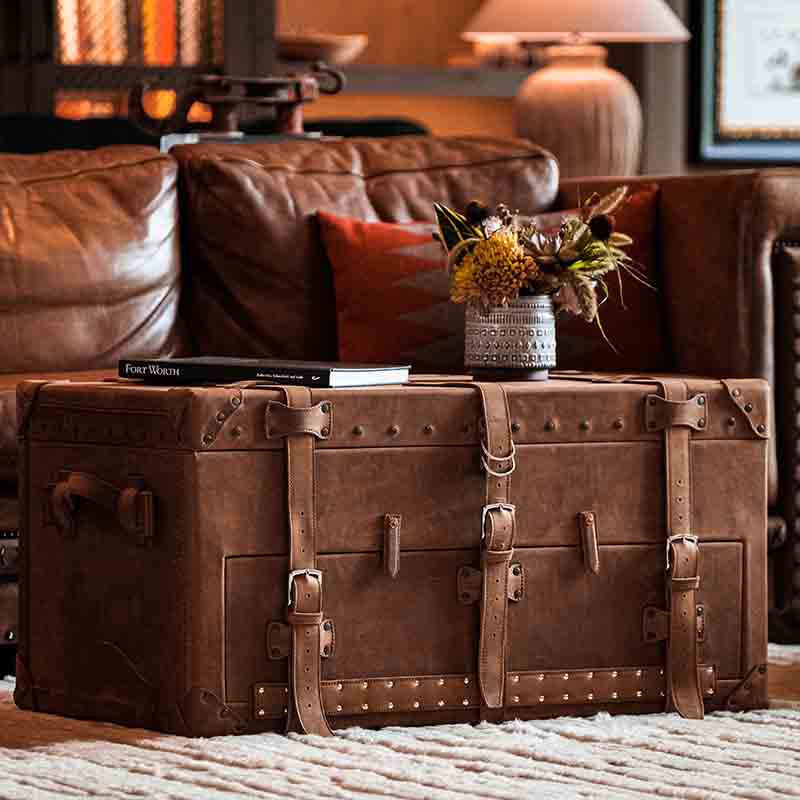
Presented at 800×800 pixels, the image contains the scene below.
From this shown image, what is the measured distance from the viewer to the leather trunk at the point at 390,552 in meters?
2.15

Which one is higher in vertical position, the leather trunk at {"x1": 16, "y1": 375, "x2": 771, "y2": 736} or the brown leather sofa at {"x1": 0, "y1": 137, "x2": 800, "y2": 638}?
the brown leather sofa at {"x1": 0, "y1": 137, "x2": 800, "y2": 638}

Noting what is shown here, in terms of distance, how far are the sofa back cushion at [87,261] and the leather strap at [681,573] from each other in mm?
1119

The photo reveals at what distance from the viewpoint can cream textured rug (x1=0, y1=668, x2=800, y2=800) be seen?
1967 mm

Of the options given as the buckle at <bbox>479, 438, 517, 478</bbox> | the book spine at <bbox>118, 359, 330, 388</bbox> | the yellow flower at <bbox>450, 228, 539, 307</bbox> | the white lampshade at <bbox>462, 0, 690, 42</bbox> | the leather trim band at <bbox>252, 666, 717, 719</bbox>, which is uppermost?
the white lampshade at <bbox>462, 0, 690, 42</bbox>

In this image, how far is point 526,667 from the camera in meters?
2.26

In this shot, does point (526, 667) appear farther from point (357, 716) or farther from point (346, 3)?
point (346, 3)

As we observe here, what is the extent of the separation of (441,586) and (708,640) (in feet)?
1.25

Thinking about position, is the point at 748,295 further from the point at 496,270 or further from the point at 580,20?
the point at 580,20

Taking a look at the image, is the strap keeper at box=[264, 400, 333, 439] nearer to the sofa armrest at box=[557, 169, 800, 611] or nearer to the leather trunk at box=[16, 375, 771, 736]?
the leather trunk at box=[16, 375, 771, 736]

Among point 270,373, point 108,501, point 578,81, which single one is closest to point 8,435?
point 108,501

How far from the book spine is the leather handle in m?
0.16

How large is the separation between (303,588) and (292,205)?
108 cm

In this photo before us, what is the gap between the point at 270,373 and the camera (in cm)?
223

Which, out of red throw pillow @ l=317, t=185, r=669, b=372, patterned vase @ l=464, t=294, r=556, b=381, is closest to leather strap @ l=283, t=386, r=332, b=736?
patterned vase @ l=464, t=294, r=556, b=381
